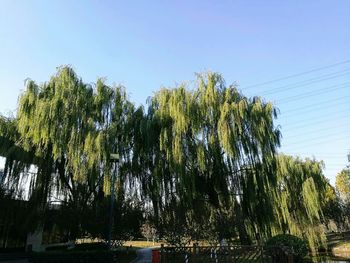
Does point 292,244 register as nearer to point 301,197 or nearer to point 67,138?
point 67,138

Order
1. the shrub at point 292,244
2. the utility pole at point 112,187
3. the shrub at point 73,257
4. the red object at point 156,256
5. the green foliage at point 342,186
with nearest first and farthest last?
the red object at point 156,256, the shrub at point 292,244, the shrub at point 73,257, the utility pole at point 112,187, the green foliage at point 342,186

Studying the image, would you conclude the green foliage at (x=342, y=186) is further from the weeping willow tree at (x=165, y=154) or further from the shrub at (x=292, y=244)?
the shrub at (x=292, y=244)

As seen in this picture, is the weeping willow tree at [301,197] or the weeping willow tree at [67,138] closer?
the weeping willow tree at [67,138]

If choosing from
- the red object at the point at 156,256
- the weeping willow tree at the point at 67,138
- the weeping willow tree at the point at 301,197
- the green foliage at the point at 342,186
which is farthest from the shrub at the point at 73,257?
the green foliage at the point at 342,186

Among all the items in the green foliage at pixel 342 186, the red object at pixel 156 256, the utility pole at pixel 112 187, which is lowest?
the red object at pixel 156 256

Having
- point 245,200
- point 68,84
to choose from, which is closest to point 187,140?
point 245,200

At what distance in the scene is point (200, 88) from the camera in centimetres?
1612

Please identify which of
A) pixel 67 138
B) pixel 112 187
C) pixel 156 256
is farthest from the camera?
pixel 67 138

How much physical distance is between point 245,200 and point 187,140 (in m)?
4.03

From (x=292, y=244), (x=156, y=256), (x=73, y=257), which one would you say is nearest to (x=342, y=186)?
(x=292, y=244)

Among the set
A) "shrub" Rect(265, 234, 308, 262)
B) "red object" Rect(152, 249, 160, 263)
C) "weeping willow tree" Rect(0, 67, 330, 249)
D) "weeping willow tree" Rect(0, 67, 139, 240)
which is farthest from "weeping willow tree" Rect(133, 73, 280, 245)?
"red object" Rect(152, 249, 160, 263)

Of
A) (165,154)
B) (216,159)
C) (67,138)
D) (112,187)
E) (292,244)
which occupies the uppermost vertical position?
(67,138)

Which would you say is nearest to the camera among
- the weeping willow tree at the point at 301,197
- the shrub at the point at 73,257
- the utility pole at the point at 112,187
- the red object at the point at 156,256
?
the red object at the point at 156,256

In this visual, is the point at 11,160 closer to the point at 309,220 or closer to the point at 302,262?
the point at 302,262
